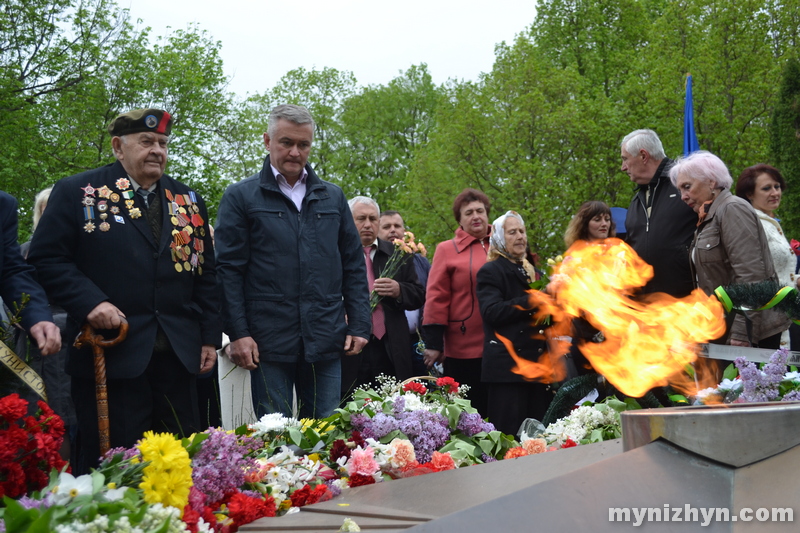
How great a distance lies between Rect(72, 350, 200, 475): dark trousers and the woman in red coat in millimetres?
2669

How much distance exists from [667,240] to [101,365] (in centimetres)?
374

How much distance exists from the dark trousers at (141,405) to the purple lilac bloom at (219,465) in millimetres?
1171

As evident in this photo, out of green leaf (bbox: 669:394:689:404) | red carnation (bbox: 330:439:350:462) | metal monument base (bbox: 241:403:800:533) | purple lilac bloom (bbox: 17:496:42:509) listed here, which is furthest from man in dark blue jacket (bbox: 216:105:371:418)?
metal monument base (bbox: 241:403:800:533)

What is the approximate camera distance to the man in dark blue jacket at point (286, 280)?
4.71m

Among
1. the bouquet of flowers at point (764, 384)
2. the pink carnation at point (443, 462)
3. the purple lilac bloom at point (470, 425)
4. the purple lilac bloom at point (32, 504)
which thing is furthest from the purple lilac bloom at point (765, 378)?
the purple lilac bloom at point (32, 504)

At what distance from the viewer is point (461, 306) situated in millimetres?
6637

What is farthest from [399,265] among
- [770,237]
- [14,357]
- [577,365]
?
[14,357]

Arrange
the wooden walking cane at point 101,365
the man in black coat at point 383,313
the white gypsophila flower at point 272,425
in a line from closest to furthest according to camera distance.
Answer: the white gypsophila flower at point 272,425
the wooden walking cane at point 101,365
the man in black coat at point 383,313

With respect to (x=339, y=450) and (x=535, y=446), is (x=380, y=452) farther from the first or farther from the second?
(x=535, y=446)

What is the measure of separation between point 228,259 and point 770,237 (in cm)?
364

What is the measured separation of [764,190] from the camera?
20.2ft

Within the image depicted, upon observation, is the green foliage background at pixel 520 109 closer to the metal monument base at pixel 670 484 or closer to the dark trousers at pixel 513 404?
the dark trousers at pixel 513 404

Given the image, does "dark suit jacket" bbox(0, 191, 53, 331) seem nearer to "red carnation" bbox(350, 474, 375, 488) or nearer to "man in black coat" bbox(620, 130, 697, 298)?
"red carnation" bbox(350, 474, 375, 488)

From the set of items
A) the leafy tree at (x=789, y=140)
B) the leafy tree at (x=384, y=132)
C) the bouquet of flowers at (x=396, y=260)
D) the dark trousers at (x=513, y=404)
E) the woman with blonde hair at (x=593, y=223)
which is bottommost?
the dark trousers at (x=513, y=404)
